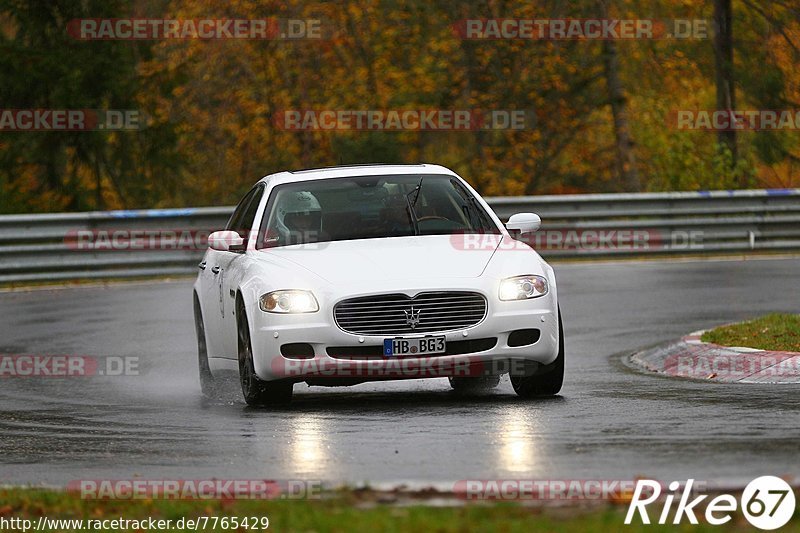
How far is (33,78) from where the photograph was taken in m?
36.7

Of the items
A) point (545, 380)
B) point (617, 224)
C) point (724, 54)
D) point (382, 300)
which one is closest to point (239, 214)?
point (382, 300)

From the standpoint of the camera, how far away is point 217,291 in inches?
535

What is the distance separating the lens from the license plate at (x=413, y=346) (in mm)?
11742

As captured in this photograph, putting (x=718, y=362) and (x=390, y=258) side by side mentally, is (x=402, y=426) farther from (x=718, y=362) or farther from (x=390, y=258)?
(x=718, y=362)

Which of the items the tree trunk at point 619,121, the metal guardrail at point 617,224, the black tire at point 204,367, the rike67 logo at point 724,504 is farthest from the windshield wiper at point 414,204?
the tree trunk at point 619,121

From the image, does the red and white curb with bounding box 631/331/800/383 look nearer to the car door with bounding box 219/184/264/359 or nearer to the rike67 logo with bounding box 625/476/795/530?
the car door with bounding box 219/184/264/359

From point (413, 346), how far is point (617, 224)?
1684 centimetres

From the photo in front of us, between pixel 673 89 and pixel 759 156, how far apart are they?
2277cm

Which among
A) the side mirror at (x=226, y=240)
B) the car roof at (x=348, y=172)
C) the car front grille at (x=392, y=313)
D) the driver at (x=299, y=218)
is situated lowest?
the car front grille at (x=392, y=313)

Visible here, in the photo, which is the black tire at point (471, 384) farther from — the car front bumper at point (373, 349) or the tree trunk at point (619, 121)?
the tree trunk at point (619, 121)

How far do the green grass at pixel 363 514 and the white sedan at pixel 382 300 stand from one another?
3.85m

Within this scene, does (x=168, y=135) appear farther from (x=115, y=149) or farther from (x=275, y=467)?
(x=275, y=467)

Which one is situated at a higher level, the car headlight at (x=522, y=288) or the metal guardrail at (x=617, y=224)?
the car headlight at (x=522, y=288)

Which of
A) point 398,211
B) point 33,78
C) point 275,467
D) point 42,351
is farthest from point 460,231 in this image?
point 33,78
